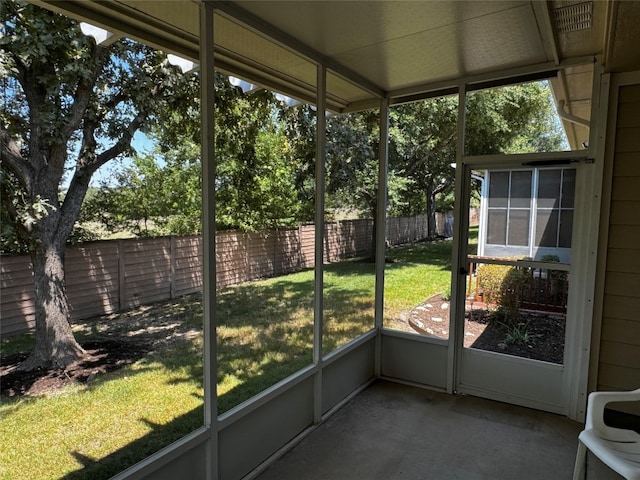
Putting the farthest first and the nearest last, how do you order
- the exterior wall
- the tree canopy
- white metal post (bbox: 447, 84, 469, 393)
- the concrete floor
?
1. white metal post (bbox: 447, 84, 469, 393)
2. the exterior wall
3. the concrete floor
4. the tree canopy

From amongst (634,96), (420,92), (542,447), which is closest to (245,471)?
(542,447)

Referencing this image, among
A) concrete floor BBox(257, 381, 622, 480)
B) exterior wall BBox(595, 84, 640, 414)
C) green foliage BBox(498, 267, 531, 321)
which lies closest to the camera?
concrete floor BBox(257, 381, 622, 480)

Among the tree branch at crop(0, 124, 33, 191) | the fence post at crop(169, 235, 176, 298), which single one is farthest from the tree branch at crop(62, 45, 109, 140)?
the fence post at crop(169, 235, 176, 298)

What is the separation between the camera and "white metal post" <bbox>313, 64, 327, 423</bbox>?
8.28 feet

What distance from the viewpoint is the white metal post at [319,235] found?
2.52m

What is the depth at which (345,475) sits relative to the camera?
2092mm

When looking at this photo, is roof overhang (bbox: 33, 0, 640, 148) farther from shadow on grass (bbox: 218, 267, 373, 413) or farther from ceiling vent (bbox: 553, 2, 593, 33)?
shadow on grass (bbox: 218, 267, 373, 413)

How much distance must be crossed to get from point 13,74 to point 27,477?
71.6 inches

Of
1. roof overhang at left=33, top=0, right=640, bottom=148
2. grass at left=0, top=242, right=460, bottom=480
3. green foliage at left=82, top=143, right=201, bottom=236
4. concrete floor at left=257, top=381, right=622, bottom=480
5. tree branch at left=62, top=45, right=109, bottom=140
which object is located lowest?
concrete floor at left=257, top=381, right=622, bottom=480

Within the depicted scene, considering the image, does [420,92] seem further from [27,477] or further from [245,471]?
[27,477]

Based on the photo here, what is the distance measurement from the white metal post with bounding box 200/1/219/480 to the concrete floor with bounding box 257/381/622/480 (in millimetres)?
522

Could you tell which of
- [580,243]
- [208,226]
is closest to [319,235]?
[208,226]

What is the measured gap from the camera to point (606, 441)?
5.64 feet

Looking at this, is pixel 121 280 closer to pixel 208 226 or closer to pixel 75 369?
pixel 75 369
